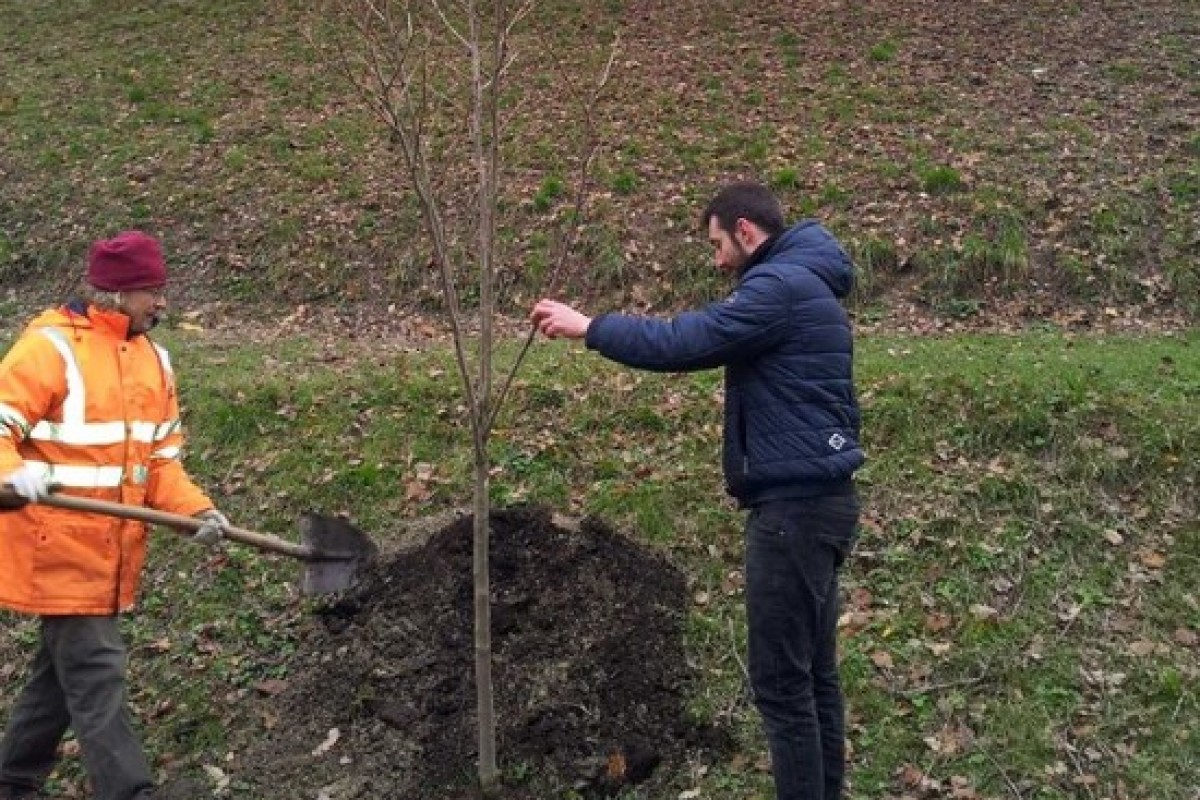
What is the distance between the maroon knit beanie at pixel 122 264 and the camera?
12.8 ft

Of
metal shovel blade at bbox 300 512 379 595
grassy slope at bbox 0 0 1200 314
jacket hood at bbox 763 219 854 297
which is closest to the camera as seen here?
jacket hood at bbox 763 219 854 297

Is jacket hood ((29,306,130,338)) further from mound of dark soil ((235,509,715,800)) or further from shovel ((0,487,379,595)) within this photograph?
mound of dark soil ((235,509,715,800))

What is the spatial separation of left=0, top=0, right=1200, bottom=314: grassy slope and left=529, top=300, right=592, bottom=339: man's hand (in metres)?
5.31

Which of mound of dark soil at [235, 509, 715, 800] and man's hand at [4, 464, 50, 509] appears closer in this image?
man's hand at [4, 464, 50, 509]

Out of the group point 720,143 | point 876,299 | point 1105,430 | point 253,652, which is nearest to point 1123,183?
point 876,299

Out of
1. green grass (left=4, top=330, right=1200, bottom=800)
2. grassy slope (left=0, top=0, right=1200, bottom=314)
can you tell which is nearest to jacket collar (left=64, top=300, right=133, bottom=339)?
green grass (left=4, top=330, right=1200, bottom=800)

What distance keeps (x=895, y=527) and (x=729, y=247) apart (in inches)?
102

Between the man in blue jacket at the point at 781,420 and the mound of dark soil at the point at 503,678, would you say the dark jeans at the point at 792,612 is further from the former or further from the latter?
the mound of dark soil at the point at 503,678

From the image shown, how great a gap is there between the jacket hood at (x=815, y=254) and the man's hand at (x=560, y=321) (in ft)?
2.04

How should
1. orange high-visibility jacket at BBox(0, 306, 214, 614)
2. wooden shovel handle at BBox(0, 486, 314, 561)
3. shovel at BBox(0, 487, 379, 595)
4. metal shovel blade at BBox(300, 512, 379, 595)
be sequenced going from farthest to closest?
metal shovel blade at BBox(300, 512, 379, 595), shovel at BBox(0, 487, 379, 595), orange high-visibility jacket at BBox(0, 306, 214, 614), wooden shovel handle at BBox(0, 486, 314, 561)

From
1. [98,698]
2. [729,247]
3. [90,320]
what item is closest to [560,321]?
[729,247]

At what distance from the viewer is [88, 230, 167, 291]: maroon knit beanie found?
3908 mm

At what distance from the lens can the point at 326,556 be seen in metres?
4.29

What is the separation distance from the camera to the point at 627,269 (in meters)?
9.37
